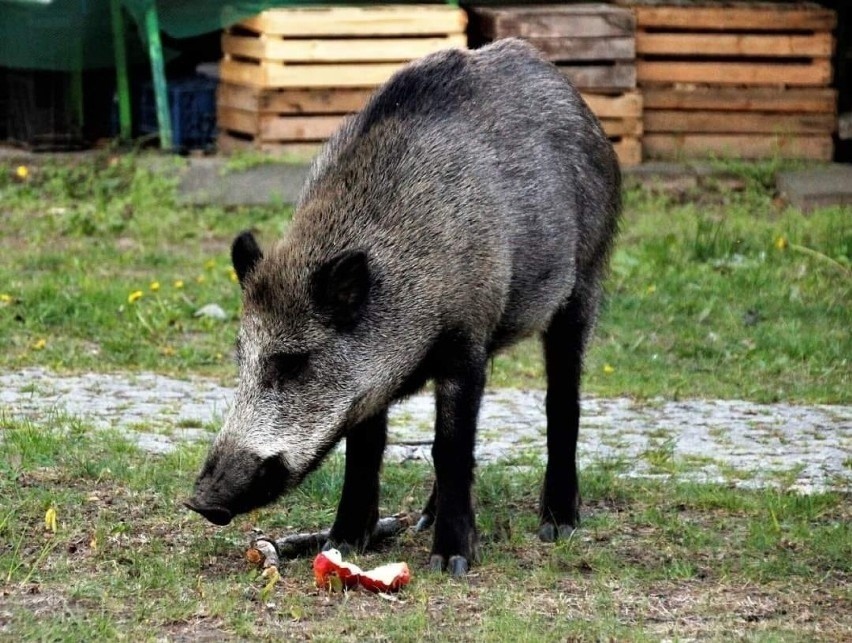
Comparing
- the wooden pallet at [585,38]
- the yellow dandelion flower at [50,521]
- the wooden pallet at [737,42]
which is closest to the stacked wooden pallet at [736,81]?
the wooden pallet at [737,42]

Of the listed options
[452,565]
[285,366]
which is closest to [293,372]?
[285,366]

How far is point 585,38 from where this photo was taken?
1233 centimetres

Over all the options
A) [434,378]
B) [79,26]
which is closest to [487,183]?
[434,378]

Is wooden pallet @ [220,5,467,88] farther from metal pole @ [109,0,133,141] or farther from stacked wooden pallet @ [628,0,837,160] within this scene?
stacked wooden pallet @ [628,0,837,160]

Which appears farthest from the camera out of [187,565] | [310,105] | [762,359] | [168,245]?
[310,105]

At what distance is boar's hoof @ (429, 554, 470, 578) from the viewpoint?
5152mm

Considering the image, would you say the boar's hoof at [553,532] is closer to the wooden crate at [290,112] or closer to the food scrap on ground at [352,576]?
the food scrap on ground at [352,576]

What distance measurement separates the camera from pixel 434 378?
5.33 metres

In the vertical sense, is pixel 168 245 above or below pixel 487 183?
below

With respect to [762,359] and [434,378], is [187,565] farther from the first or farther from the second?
[762,359]

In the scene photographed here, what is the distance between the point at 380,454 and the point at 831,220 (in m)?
6.38

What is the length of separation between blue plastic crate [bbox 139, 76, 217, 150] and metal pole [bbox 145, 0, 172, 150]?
5.4 inches

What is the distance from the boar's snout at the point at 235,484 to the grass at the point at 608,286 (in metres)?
3.34

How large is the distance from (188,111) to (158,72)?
67 cm
